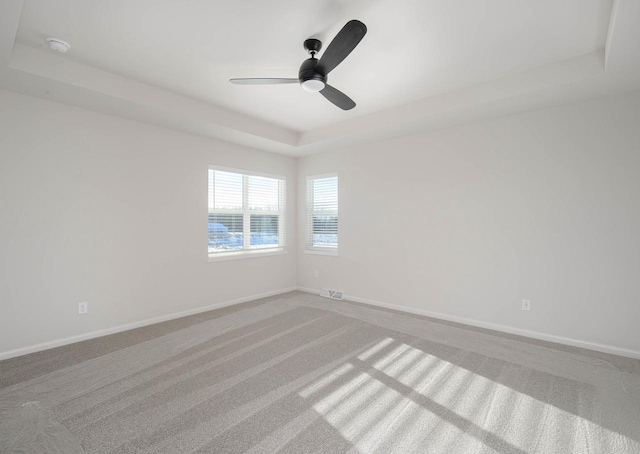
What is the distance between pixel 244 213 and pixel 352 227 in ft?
5.71

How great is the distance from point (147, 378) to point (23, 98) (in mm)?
2813

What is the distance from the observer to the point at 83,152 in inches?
125

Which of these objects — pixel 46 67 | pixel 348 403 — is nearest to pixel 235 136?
pixel 46 67

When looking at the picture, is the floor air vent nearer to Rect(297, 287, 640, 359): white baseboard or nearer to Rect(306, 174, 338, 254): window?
Rect(297, 287, 640, 359): white baseboard

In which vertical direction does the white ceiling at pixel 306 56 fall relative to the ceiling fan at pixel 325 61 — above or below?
above

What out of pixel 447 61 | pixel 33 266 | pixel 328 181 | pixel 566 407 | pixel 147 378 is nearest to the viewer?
pixel 566 407

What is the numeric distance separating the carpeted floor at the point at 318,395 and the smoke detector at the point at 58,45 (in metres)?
2.63

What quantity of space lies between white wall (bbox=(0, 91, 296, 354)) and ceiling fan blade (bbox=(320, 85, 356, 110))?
229 cm

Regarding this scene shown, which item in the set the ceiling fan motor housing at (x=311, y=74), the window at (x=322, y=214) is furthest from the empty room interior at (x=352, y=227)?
the window at (x=322, y=214)

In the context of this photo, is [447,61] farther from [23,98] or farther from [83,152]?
[23,98]

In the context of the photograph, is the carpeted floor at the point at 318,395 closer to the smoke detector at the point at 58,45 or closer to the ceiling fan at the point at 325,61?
the ceiling fan at the point at 325,61

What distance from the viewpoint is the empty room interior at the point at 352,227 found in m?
1.98

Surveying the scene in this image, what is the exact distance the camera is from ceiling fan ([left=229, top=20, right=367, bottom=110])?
72.8 inches

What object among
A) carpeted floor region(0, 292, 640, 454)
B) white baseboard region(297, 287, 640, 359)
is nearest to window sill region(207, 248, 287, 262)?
carpeted floor region(0, 292, 640, 454)
